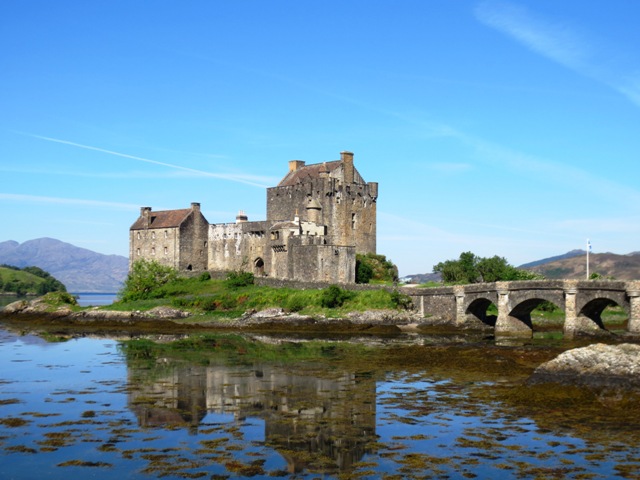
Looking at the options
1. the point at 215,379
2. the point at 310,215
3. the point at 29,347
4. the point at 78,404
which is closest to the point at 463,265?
the point at 310,215

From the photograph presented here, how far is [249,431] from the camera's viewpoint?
58.9 feet

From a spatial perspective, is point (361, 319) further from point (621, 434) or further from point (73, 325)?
point (621, 434)

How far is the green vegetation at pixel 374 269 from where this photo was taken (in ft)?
200

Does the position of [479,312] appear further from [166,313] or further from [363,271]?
[166,313]

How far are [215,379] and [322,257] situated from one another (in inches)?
1227

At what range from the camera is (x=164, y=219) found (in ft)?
229

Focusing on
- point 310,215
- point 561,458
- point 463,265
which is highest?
point 310,215

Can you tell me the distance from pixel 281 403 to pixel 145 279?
4461 centimetres

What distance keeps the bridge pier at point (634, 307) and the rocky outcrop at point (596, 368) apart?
19.1m

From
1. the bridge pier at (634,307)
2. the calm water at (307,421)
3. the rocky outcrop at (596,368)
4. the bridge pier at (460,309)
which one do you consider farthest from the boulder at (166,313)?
the rocky outcrop at (596,368)

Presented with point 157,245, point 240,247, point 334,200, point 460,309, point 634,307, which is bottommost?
point 460,309

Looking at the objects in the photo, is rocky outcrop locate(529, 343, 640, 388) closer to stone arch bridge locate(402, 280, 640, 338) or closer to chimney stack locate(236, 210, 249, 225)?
stone arch bridge locate(402, 280, 640, 338)

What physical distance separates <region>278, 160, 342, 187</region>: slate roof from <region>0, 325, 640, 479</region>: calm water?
33012 millimetres

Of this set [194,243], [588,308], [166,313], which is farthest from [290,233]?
[588,308]
